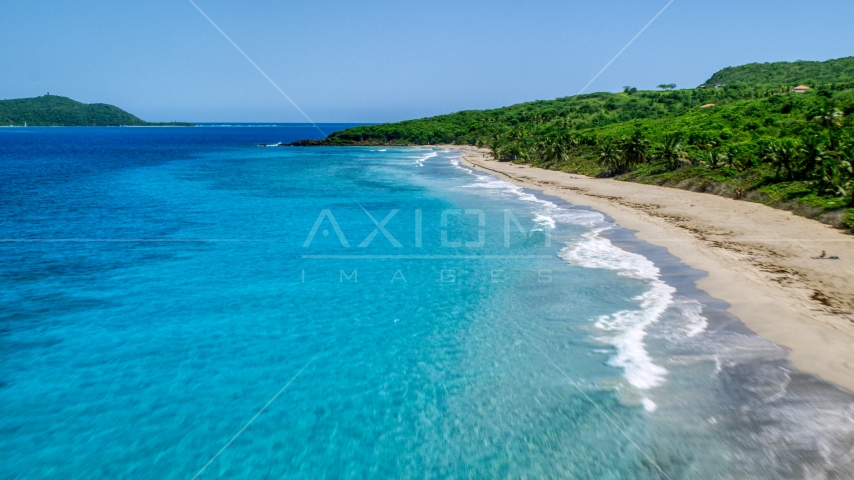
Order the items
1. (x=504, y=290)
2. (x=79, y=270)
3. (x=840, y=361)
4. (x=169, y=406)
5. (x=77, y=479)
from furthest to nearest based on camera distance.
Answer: (x=79, y=270)
(x=504, y=290)
(x=840, y=361)
(x=169, y=406)
(x=77, y=479)

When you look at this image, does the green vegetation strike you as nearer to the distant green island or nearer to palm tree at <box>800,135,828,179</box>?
the distant green island

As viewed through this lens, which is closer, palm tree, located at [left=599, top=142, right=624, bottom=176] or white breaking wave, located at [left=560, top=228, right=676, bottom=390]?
white breaking wave, located at [left=560, top=228, right=676, bottom=390]

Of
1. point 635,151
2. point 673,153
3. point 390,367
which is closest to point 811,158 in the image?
point 673,153

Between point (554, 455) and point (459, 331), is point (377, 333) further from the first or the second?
point (554, 455)

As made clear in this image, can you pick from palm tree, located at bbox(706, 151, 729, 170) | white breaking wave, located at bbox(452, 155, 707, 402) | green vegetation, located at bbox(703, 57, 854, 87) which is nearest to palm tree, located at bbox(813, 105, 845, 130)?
palm tree, located at bbox(706, 151, 729, 170)

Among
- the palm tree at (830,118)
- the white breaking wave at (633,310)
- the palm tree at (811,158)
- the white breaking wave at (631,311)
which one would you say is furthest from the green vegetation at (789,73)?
the white breaking wave at (631,311)

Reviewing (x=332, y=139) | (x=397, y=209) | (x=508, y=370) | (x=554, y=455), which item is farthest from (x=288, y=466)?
(x=332, y=139)
